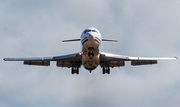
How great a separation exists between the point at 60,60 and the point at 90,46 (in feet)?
30.2

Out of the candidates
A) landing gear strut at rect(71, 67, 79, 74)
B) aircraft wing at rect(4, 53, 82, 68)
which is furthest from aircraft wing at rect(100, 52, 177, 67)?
landing gear strut at rect(71, 67, 79, 74)

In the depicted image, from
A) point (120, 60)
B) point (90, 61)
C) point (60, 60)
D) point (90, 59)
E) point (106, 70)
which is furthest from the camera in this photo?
point (106, 70)

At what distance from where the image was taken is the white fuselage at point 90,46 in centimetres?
4001

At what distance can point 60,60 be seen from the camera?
47.5 metres

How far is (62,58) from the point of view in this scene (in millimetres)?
46031

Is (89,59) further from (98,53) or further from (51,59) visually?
(51,59)

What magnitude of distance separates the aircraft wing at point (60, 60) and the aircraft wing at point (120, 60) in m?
4.27

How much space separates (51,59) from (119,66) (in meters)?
12.4

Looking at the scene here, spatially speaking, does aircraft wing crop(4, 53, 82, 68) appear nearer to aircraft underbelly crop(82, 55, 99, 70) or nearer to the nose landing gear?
aircraft underbelly crop(82, 55, 99, 70)

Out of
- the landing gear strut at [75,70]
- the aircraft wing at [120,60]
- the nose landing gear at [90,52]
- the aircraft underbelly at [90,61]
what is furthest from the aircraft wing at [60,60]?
the aircraft wing at [120,60]

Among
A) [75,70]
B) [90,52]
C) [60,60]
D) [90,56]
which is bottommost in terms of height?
[75,70]

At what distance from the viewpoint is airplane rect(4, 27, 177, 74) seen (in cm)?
4075

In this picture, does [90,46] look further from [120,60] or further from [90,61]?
[120,60]

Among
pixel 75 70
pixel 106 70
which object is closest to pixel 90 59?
pixel 75 70
